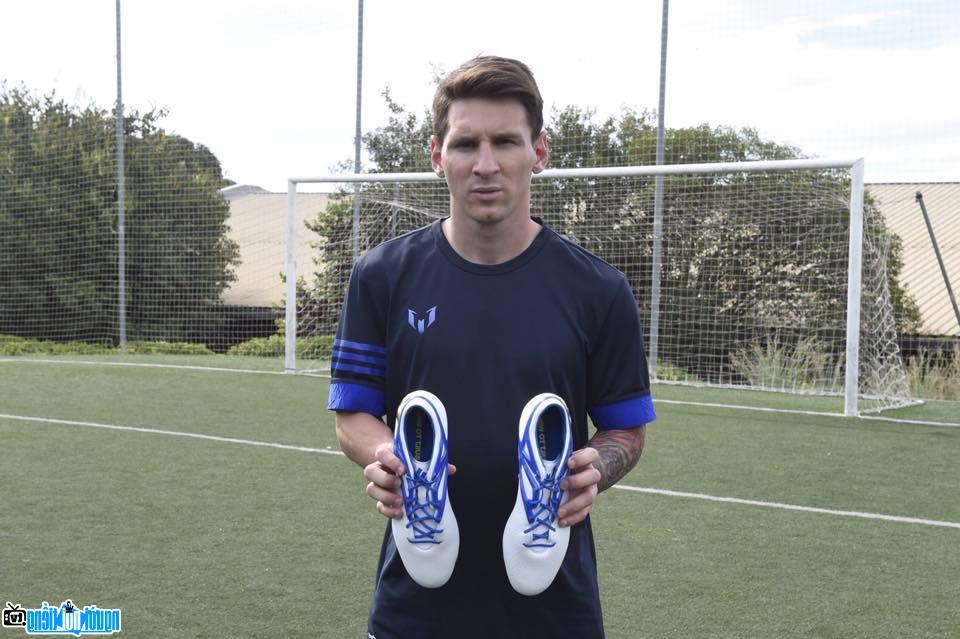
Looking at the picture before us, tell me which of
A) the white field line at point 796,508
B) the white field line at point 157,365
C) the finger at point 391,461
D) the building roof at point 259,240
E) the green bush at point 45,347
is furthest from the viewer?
the building roof at point 259,240

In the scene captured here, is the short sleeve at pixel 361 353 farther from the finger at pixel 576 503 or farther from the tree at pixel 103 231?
the tree at pixel 103 231

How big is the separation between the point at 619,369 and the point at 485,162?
48 cm

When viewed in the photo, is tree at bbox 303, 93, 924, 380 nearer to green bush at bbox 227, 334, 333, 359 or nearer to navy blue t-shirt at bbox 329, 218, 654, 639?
green bush at bbox 227, 334, 333, 359

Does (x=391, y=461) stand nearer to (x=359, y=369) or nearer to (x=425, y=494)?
(x=425, y=494)

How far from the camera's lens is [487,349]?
6.36 feet

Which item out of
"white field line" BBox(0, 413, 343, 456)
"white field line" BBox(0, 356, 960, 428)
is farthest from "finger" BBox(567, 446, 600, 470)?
"white field line" BBox(0, 356, 960, 428)

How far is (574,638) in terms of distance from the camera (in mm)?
1975

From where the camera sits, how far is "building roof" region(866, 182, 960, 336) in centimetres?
1506

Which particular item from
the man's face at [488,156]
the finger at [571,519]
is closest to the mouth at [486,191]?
the man's face at [488,156]

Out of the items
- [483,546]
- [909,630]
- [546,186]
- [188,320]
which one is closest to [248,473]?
[909,630]

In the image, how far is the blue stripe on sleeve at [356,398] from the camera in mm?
2049

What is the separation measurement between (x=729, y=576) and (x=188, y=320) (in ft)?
47.7

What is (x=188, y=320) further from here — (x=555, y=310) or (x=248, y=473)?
(x=555, y=310)

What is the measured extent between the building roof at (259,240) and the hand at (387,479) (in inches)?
595
